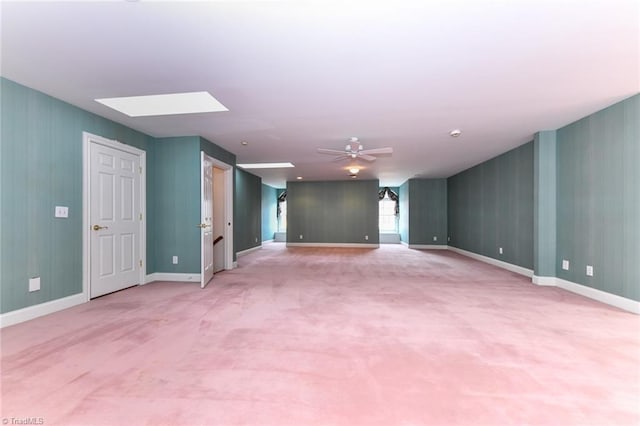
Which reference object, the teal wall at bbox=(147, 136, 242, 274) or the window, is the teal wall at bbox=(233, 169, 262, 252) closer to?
the teal wall at bbox=(147, 136, 242, 274)

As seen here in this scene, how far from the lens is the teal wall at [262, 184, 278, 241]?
11.0m

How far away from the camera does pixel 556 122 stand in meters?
3.96

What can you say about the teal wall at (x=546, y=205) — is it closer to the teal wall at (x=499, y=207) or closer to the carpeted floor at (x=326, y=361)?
the teal wall at (x=499, y=207)

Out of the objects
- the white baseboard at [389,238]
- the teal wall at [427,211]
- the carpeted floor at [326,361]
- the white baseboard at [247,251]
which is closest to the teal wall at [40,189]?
the carpeted floor at [326,361]

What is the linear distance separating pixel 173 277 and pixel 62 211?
186 cm

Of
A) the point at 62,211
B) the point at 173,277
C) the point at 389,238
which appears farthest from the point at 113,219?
the point at 389,238

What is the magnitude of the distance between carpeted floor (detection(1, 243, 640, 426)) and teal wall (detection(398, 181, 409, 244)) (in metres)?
6.46

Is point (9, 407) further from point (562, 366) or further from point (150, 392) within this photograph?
point (562, 366)

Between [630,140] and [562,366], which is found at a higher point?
[630,140]

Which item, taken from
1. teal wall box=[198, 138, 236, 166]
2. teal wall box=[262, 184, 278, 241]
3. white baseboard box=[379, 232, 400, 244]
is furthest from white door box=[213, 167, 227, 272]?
white baseboard box=[379, 232, 400, 244]

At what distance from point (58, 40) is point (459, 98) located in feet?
12.0

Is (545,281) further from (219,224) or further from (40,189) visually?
(40,189)

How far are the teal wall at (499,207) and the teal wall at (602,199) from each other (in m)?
0.79

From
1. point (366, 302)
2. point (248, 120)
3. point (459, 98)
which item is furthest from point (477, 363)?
point (248, 120)
